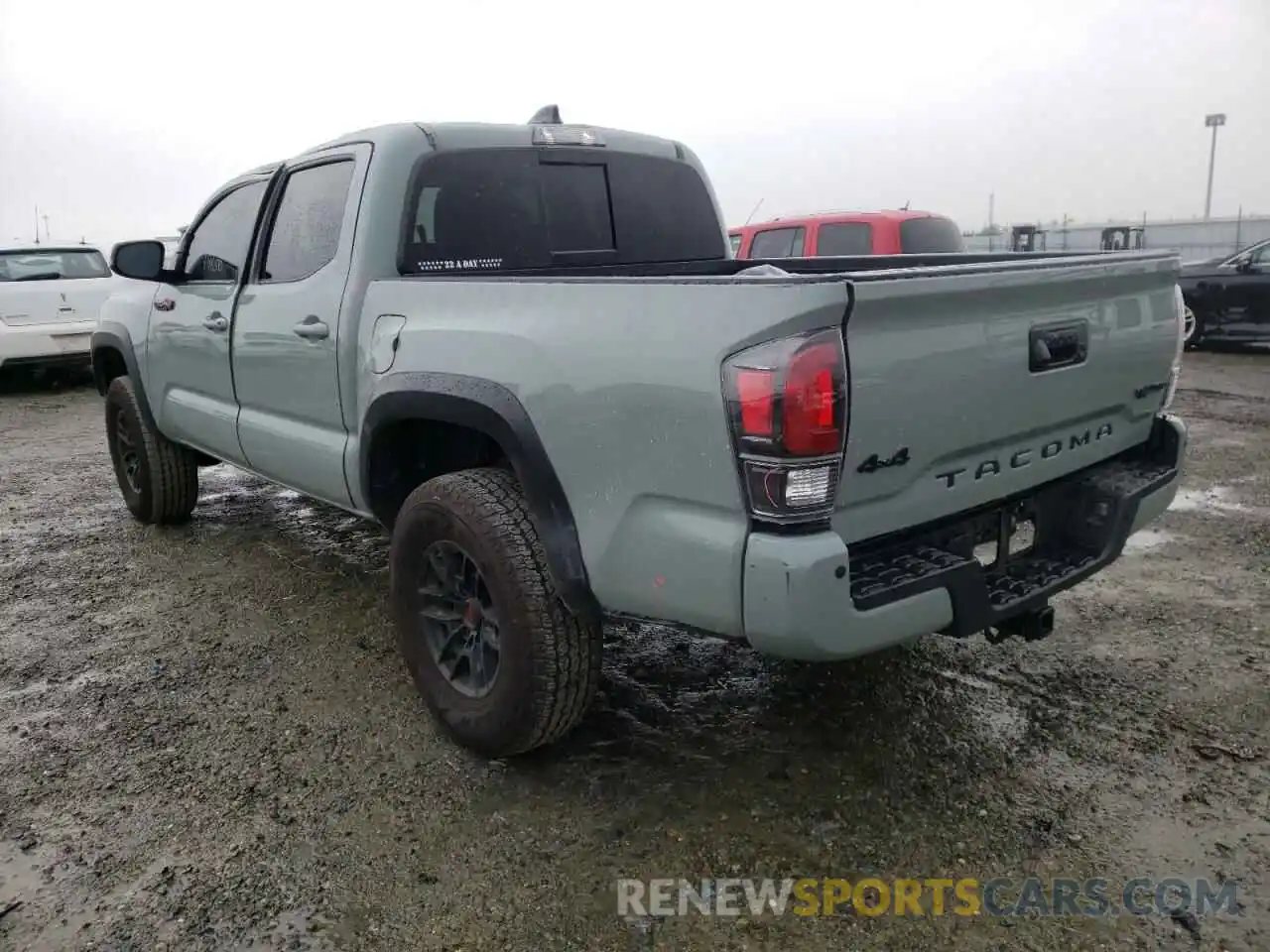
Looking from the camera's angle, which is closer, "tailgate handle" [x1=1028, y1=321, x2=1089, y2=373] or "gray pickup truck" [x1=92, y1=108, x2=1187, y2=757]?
"gray pickup truck" [x1=92, y1=108, x2=1187, y2=757]

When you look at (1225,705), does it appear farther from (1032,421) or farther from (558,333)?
(558,333)

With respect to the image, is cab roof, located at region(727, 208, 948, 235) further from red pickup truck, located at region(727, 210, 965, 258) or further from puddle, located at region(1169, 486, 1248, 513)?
puddle, located at region(1169, 486, 1248, 513)

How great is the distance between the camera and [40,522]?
19.2ft

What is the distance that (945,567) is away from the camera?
7.81 ft

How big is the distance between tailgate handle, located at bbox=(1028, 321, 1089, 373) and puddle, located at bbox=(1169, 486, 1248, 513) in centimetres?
316

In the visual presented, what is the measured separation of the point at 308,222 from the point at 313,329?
1.86 feet

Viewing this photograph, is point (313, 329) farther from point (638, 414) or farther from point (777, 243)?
point (777, 243)

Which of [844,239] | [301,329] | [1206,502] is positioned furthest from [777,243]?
[301,329]

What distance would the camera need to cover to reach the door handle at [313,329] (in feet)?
11.3

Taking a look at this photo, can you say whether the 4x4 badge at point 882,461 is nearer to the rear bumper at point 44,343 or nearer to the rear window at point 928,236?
the rear window at point 928,236

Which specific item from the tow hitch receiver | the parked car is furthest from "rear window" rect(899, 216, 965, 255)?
the tow hitch receiver

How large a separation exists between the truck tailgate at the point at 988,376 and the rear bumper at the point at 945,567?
9cm

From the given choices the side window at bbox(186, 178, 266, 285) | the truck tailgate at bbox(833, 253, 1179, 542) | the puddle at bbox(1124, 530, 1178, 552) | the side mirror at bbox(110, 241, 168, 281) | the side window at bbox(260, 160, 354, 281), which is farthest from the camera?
the puddle at bbox(1124, 530, 1178, 552)

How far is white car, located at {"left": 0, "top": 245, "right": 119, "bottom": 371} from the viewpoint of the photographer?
10445 millimetres
